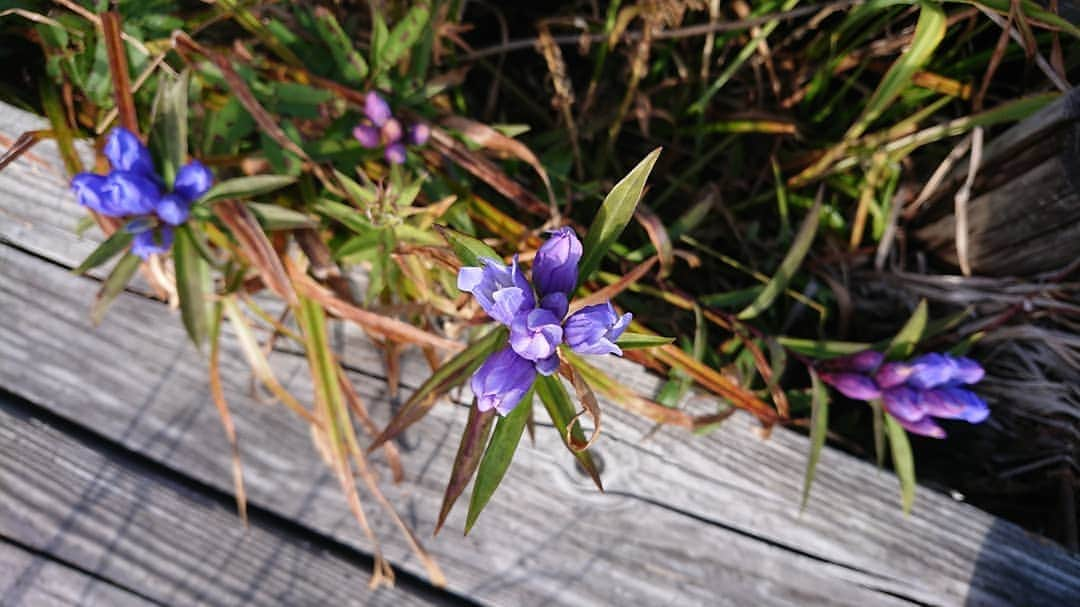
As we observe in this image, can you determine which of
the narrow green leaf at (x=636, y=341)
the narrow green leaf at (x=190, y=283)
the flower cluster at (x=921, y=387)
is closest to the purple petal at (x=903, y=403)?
the flower cluster at (x=921, y=387)

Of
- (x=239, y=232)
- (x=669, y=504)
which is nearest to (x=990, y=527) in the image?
(x=669, y=504)

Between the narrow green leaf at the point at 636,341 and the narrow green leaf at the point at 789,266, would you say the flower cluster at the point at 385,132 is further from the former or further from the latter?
the narrow green leaf at the point at 789,266

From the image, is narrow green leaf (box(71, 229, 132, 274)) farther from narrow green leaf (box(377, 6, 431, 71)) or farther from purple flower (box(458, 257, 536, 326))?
purple flower (box(458, 257, 536, 326))

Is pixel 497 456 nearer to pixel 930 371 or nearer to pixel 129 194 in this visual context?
pixel 129 194

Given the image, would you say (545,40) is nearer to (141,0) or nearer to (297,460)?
(141,0)

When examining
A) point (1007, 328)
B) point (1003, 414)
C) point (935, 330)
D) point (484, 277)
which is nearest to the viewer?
point (484, 277)

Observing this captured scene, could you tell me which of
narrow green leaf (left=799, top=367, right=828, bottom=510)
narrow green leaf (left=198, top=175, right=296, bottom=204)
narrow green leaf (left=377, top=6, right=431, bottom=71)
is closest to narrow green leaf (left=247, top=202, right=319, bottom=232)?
narrow green leaf (left=198, top=175, right=296, bottom=204)
